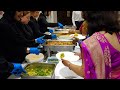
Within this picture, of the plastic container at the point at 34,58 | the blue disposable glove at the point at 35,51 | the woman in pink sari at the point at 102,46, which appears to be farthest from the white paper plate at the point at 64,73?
the blue disposable glove at the point at 35,51

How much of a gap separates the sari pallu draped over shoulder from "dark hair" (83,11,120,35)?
0.14ft

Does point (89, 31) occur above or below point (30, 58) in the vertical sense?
above

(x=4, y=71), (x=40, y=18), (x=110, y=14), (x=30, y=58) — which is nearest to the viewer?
(x=110, y=14)

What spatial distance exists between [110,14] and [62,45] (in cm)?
131

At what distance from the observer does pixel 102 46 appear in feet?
3.75

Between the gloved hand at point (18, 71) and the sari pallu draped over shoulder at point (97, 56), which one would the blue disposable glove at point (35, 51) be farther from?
the sari pallu draped over shoulder at point (97, 56)

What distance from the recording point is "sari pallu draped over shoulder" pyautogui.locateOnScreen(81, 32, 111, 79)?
3.76 feet

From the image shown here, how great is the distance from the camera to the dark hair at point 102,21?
3.74 ft

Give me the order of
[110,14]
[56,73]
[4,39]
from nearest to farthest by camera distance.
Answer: [110,14], [56,73], [4,39]

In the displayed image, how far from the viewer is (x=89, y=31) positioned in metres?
1.22

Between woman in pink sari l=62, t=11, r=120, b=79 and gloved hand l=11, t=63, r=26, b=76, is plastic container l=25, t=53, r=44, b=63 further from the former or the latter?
woman in pink sari l=62, t=11, r=120, b=79

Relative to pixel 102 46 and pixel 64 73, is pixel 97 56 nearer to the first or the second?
pixel 102 46

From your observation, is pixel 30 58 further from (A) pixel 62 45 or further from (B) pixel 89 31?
(B) pixel 89 31
